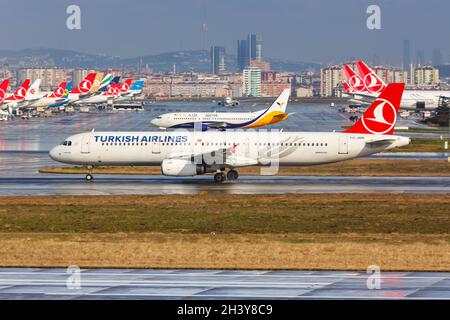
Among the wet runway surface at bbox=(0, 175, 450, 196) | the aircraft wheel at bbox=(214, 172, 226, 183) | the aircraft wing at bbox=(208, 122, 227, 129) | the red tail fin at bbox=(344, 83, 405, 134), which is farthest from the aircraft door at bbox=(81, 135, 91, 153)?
the aircraft wing at bbox=(208, 122, 227, 129)

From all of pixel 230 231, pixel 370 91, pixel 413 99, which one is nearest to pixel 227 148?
pixel 230 231

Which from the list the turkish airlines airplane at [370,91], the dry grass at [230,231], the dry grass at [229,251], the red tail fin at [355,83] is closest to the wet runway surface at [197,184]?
the dry grass at [230,231]

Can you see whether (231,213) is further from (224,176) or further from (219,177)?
(224,176)

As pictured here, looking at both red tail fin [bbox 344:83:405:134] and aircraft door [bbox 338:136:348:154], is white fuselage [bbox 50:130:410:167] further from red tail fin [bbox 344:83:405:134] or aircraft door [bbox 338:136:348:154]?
red tail fin [bbox 344:83:405:134]

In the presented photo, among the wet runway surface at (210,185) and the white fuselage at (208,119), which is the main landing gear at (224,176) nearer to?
the wet runway surface at (210,185)

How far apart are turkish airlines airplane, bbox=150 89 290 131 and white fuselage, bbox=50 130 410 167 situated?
64.5 metres

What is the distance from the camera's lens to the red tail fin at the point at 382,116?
70.4 meters

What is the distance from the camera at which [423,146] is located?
10525 centimetres

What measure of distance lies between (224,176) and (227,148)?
2.17 metres

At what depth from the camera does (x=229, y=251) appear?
38.3 m

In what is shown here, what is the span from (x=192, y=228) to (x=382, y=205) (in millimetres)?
14079

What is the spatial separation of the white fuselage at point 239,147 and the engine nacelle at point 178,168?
4.67 ft
